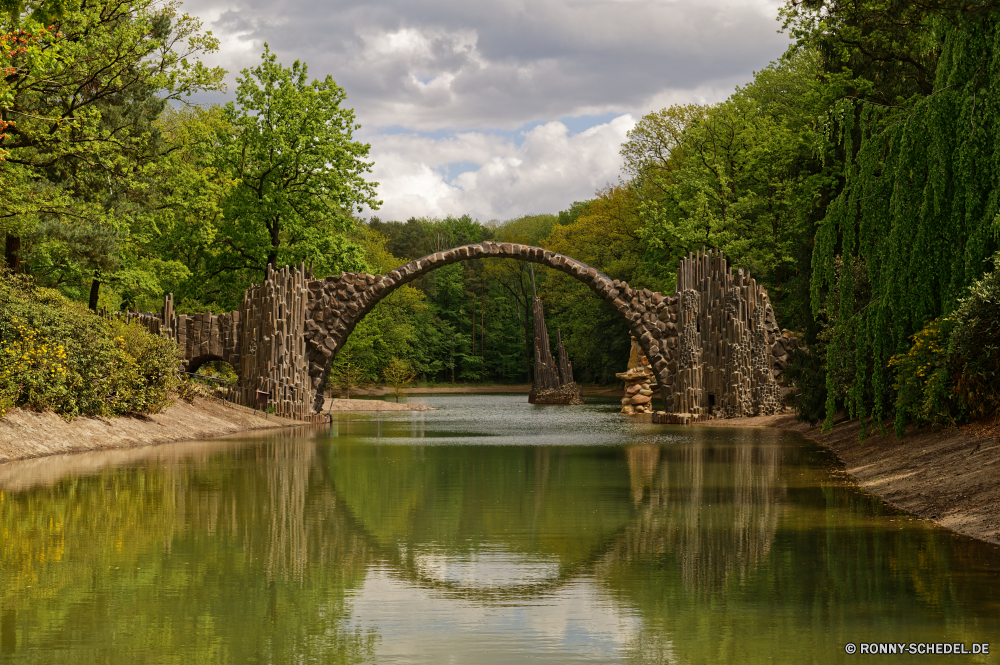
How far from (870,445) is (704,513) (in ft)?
28.1

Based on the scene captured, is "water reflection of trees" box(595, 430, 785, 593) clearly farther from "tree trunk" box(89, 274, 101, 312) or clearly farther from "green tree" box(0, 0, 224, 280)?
"tree trunk" box(89, 274, 101, 312)

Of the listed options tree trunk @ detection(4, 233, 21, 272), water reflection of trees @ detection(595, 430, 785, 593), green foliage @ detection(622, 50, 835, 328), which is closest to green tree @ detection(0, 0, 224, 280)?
tree trunk @ detection(4, 233, 21, 272)

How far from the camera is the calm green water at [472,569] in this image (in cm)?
598

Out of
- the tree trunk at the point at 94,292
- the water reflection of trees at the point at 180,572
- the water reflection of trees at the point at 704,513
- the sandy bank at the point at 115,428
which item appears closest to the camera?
the water reflection of trees at the point at 180,572

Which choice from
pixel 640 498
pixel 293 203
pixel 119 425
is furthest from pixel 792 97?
pixel 640 498

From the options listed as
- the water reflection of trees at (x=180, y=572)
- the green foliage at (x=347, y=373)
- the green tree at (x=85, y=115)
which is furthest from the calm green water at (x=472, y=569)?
the green foliage at (x=347, y=373)

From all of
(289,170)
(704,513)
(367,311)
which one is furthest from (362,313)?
(704,513)

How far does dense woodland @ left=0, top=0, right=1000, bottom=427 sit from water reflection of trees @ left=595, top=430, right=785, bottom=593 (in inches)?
86.3

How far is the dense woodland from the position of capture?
525 inches

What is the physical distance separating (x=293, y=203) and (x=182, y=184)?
16.3ft

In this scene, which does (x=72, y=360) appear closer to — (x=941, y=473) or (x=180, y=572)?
(x=180, y=572)

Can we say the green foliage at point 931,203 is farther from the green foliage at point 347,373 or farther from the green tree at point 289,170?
the green foliage at point 347,373

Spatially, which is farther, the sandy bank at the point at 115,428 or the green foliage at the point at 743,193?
the green foliage at the point at 743,193

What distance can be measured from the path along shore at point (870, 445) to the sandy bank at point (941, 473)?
0.05 feet
